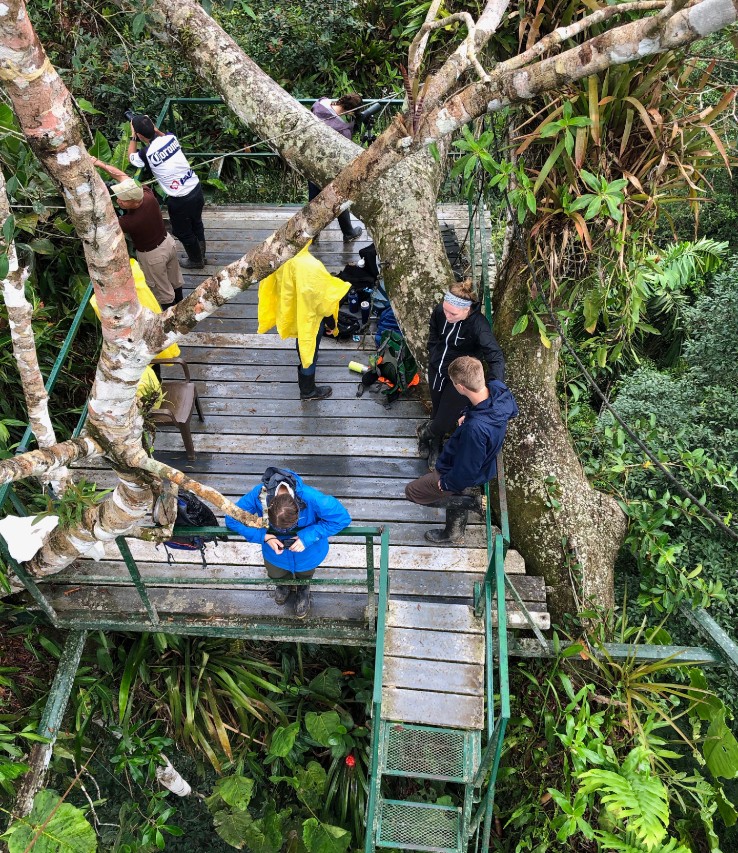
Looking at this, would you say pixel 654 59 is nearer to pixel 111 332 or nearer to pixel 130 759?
pixel 111 332

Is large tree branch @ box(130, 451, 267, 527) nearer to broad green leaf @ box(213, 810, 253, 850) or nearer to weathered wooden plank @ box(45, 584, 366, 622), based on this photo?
weathered wooden plank @ box(45, 584, 366, 622)

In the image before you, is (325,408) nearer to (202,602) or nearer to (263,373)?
(263,373)

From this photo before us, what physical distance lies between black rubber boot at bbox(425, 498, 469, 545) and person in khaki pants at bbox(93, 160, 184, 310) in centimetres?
307

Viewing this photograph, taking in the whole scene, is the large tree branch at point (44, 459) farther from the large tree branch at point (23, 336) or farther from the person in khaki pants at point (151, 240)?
the person in khaki pants at point (151, 240)

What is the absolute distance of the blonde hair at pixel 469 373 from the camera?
4.15 meters

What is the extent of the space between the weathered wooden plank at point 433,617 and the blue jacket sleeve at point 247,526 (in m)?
1.15

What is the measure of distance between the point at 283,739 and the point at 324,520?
1872 mm

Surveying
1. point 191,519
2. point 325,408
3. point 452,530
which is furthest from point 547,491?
point 191,519

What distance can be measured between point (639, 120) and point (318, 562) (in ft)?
11.6

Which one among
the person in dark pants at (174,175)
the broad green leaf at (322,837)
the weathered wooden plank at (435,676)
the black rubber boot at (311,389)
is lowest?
the broad green leaf at (322,837)

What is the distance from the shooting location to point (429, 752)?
4.36m

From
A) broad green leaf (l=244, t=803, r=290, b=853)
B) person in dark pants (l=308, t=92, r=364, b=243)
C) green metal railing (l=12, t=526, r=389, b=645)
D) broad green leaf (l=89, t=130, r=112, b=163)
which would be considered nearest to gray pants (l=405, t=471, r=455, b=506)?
green metal railing (l=12, t=526, r=389, b=645)

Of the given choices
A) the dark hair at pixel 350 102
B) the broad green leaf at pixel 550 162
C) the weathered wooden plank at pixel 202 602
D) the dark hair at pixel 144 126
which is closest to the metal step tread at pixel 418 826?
the weathered wooden plank at pixel 202 602

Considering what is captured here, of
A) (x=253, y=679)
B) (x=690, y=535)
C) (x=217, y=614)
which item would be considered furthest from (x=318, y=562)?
(x=690, y=535)
